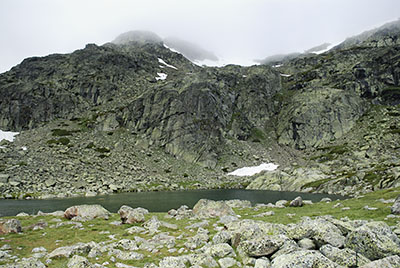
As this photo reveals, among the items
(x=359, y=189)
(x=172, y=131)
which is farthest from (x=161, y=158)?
(x=359, y=189)

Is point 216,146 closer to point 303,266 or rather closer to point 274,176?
point 274,176

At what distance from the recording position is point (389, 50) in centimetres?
19962

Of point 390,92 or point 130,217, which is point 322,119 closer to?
point 390,92

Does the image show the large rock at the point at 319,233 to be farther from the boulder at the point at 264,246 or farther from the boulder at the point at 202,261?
the boulder at the point at 202,261

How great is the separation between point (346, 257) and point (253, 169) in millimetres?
133290

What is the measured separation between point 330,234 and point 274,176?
96.0 m

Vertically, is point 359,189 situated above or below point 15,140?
below

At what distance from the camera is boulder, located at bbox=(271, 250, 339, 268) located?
9.64 meters

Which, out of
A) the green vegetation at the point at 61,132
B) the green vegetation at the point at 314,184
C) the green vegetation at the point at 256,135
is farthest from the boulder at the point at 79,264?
the green vegetation at the point at 256,135

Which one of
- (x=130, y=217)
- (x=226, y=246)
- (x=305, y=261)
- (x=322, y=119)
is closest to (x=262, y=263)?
(x=305, y=261)

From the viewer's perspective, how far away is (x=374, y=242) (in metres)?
11.1

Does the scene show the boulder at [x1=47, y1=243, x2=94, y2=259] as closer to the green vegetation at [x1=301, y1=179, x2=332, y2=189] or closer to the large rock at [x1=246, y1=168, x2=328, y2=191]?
the green vegetation at [x1=301, y1=179, x2=332, y2=189]

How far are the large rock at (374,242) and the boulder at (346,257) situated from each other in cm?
78

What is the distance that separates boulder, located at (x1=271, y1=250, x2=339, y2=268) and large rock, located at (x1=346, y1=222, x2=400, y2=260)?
2.79 meters
